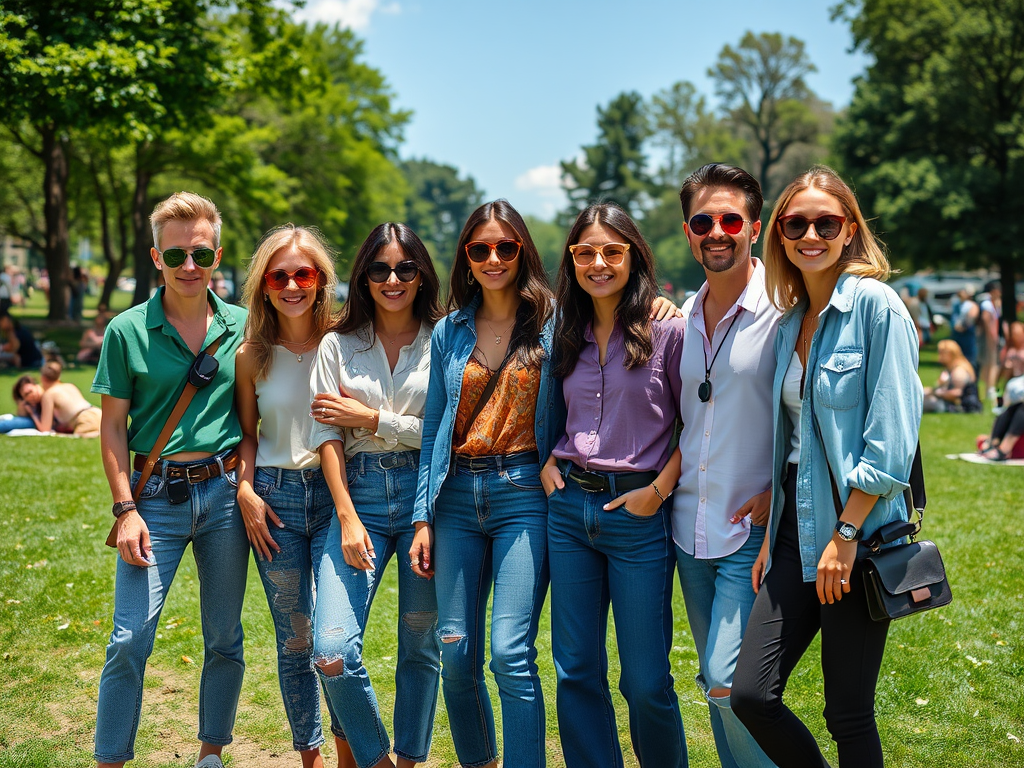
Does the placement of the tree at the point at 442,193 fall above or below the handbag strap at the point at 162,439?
above

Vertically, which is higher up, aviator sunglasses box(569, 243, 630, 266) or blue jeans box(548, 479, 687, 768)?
aviator sunglasses box(569, 243, 630, 266)

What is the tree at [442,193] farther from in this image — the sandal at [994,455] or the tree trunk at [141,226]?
the sandal at [994,455]

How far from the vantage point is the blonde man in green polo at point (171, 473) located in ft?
11.6

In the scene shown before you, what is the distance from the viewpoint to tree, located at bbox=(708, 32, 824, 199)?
49219mm

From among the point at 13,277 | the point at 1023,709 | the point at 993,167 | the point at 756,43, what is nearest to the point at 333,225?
the point at 13,277

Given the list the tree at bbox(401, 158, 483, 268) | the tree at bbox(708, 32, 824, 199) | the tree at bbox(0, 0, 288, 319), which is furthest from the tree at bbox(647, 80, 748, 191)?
the tree at bbox(401, 158, 483, 268)

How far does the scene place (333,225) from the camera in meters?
33.8

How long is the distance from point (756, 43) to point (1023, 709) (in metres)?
50.4

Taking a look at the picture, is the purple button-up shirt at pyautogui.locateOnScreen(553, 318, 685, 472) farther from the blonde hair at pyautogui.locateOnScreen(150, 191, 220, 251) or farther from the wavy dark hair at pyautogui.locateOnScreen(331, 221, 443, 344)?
the blonde hair at pyautogui.locateOnScreen(150, 191, 220, 251)

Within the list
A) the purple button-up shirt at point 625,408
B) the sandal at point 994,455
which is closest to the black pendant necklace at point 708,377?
the purple button-up shirt at point 625,408

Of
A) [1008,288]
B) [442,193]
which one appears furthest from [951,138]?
[442,193]

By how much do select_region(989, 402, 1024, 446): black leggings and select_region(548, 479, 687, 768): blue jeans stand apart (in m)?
9.17

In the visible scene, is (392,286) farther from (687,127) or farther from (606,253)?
(687,127)

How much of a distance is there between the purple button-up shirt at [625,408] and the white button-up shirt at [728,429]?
0.10 metres
